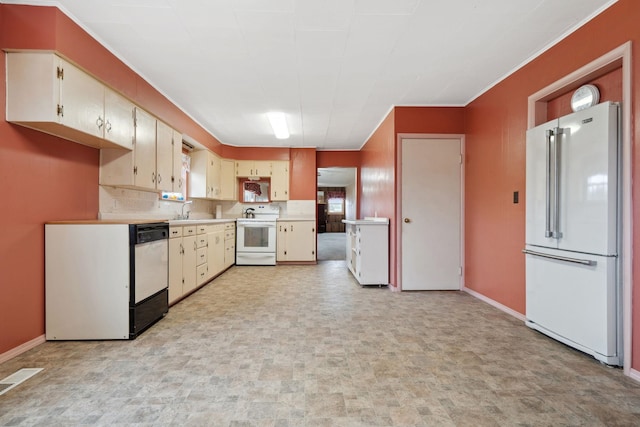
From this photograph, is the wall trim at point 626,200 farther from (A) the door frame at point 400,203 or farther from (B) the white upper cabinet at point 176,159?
(B) the white upper cabinet at point 176,159

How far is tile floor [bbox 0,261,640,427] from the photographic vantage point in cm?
158

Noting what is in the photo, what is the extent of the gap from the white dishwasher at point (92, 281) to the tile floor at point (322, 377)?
125 mm

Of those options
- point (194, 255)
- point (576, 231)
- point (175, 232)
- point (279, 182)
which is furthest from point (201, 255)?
point (576, 231)

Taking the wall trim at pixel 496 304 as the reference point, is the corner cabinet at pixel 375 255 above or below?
above

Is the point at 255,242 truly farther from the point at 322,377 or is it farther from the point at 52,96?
the point at 322,377

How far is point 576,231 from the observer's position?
2.32 meters

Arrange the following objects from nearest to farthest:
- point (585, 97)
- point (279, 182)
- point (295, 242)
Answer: point (585, 97) → point (295, 242) → point (279, 182)

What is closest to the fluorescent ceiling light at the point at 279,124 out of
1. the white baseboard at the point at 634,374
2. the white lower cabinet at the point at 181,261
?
the white lower cabinet at the point at 181,261

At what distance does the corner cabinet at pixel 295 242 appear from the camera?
20.8 feet

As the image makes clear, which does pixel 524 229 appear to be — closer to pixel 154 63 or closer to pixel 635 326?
pixel 635 326

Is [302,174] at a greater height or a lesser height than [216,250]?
greater

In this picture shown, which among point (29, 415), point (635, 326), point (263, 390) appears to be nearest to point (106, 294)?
point (29, 415)

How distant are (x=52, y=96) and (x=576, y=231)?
13.3 ft

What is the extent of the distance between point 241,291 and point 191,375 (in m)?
2.24
